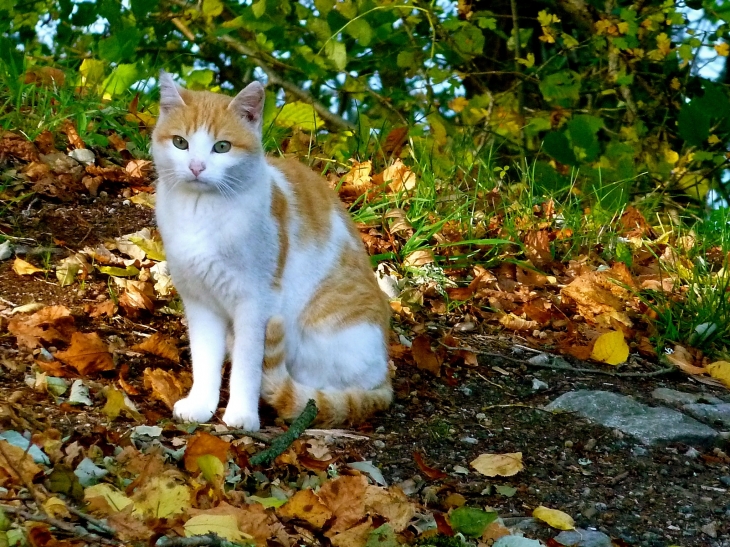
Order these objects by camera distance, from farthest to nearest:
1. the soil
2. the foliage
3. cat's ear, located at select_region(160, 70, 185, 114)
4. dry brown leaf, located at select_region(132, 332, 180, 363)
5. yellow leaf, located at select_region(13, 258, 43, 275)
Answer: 1. the foliage
2. yellow leaf, located at select_region(13, 258, 43, 275)
3. dry brown leaf, located at select_region(132, 332, 180, 363)
4. cat's ear, located at select_region(160, 70, 185, 114)
5. the soil

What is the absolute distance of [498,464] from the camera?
2.83 meters

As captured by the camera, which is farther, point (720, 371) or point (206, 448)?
point (720, 371)

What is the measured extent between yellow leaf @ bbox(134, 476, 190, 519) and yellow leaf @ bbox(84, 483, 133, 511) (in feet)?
0.10

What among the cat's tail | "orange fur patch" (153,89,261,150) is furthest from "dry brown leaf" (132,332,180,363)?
"orange fur patch" (153,89,261,150)

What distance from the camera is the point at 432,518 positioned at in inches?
91.9

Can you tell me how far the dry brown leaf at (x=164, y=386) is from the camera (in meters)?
3.00

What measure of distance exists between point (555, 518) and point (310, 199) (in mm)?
1481

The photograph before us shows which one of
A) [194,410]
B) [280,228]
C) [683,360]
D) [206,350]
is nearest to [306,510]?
[194,410]

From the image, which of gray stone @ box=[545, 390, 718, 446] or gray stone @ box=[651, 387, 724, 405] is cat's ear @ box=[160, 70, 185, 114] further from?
gray stone @ box=[651, 387, 724, 405]

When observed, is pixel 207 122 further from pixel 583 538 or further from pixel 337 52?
pixel 337 52

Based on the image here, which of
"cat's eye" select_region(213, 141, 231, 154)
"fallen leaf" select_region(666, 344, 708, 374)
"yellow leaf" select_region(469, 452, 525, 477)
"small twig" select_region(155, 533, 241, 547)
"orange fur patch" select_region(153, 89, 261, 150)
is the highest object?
"orange fur patch" select_region(153, 89, 261, 150)

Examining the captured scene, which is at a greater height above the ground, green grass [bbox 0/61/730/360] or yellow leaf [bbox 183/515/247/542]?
green grass [bbox 0/61/730/360]

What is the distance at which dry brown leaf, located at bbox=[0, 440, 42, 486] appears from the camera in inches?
78.0

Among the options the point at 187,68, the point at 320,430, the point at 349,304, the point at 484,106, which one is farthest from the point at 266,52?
the point at 320,430
